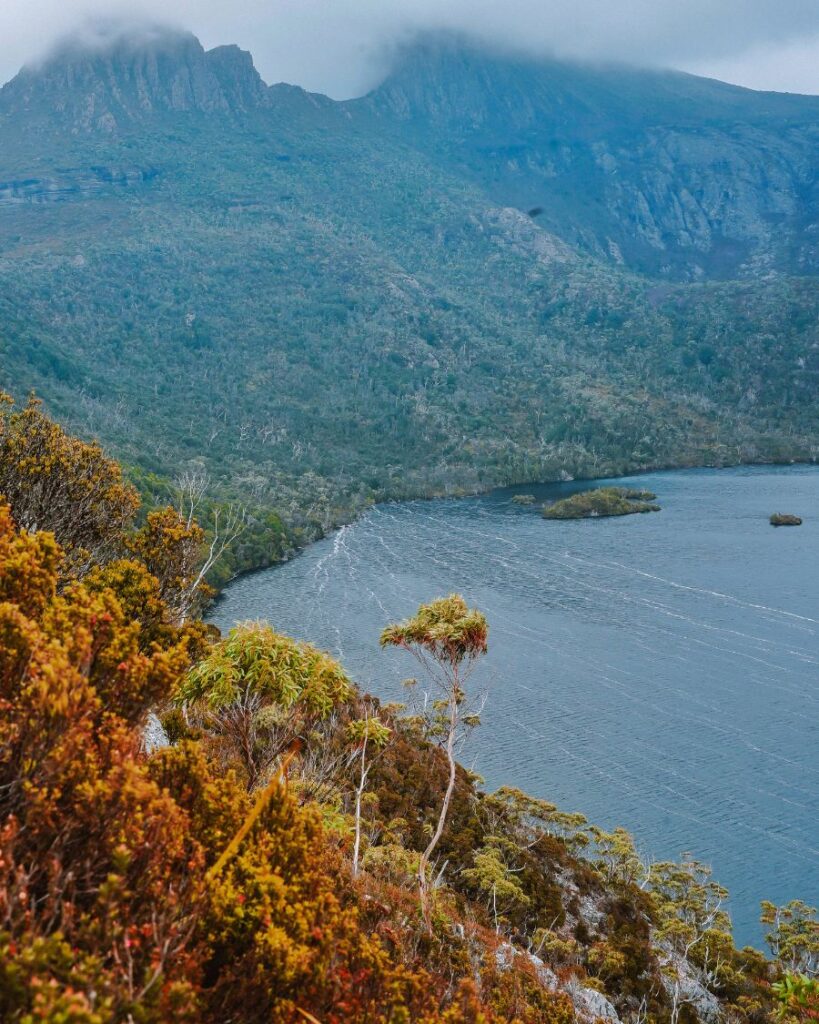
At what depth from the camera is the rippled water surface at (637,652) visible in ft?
147

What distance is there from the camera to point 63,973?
5.52 meters

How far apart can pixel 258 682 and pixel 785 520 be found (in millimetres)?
114150

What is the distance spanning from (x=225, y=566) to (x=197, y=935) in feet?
295

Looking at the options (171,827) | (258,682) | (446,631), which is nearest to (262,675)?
(258,682)

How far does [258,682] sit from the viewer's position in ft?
Answer: 44.3

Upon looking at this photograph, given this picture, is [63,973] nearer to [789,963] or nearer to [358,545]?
[789,963]

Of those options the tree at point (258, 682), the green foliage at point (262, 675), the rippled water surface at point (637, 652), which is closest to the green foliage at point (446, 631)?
the tree at point (258, 682)

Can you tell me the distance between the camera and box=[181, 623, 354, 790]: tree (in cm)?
1350

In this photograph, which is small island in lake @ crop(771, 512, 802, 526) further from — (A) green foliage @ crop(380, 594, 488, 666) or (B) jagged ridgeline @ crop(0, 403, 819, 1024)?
(A) green foliage @ crop(380, 594, 488, 666)

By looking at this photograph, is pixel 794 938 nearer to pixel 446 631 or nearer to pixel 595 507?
pixel 446 631

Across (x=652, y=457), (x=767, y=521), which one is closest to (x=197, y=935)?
(x=767, y=521)

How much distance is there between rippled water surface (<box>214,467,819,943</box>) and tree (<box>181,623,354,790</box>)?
31648 mm

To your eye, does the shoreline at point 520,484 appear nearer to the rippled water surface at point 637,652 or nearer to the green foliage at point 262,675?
the rippled water surface at point 637,652

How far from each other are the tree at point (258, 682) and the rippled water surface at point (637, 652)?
31.6 m
